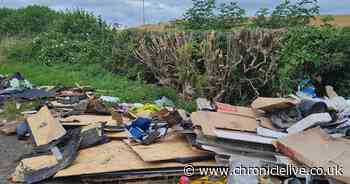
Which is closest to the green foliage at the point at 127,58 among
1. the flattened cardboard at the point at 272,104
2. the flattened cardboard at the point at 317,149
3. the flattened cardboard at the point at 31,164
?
the flattened cardboard at the point at 272,104

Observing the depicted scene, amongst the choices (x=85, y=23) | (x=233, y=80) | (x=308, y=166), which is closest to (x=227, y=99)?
(x=233, y=80)

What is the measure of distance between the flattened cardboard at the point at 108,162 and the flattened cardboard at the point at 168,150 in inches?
2.4

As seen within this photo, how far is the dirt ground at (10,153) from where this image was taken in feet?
15.4

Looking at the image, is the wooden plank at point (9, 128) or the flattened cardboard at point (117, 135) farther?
the wooden plank at point (9, 128)

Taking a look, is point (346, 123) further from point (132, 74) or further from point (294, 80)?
point (132, 74)

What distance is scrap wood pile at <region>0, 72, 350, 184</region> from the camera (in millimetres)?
3988

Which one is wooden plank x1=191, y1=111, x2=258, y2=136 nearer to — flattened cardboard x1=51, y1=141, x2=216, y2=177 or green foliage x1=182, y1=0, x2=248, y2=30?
flattened cardboard x1=51, y1=141, x2=216, y2=177

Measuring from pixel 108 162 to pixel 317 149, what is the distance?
7.09ft

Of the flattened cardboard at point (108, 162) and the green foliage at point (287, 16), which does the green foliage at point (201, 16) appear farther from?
the flattened cardboard at point (108, 162)

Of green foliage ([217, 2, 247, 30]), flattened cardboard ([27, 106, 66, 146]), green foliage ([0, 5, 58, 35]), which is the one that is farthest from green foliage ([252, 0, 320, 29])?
green foliage ([0, 5, 58, 35])

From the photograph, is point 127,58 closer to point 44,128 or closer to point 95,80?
point 95,80

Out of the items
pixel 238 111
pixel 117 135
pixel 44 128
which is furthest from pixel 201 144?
pixel 44 128

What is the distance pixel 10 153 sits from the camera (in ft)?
18.2

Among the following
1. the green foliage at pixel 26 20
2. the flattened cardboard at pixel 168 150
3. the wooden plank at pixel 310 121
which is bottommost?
the flattened cardboard at pixel 168 150
